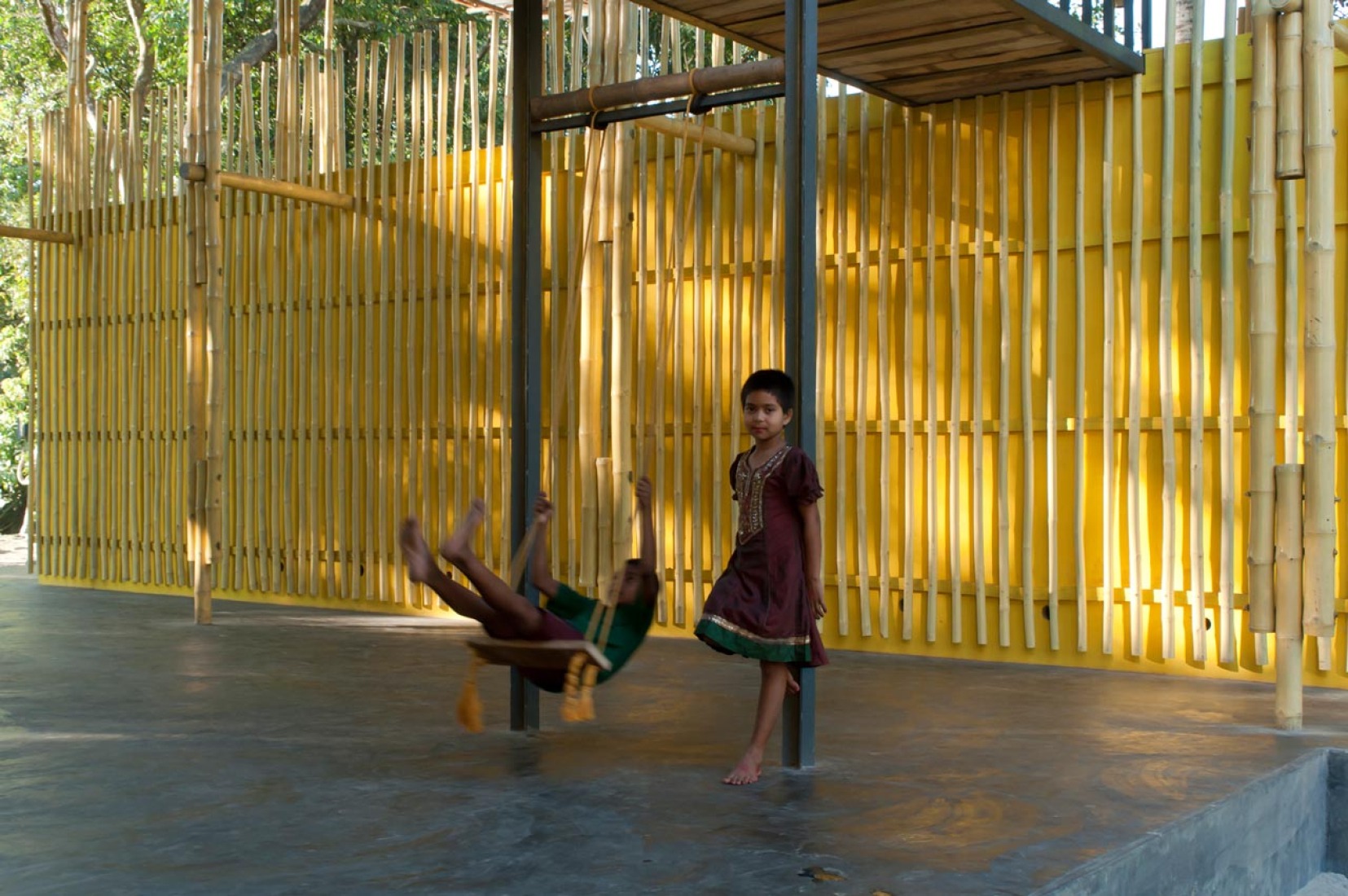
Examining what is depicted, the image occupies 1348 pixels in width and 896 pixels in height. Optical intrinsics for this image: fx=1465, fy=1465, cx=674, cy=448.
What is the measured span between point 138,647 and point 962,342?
4795 mm

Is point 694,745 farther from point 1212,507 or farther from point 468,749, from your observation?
point 1212,507

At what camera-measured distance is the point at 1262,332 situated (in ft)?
18.8

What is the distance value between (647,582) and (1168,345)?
3.44 m

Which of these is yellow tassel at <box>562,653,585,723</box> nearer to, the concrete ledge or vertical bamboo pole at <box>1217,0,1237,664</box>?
the concrete ledge

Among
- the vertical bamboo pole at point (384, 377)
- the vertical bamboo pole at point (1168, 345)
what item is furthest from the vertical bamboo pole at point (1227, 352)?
the vertical bamboo pole at point (384, 377)

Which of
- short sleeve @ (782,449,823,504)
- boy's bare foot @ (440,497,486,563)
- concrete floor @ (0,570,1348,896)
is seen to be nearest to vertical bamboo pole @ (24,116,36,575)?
concrete floor @ (0,570,1348,896)

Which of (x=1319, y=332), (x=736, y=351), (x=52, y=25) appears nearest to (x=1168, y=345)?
(x=1319, y=332)

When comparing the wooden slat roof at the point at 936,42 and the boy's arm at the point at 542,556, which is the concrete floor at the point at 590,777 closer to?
the boy's arm at the point at 542,556

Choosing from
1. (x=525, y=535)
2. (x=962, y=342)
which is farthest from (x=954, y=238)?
(x=525, y=535)

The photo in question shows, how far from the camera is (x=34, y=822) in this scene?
403cm

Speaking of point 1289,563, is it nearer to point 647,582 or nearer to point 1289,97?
point 1289,97

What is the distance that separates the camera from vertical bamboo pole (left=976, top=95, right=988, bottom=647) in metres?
7.55

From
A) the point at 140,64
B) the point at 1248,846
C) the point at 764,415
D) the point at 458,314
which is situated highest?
the point at 140,64

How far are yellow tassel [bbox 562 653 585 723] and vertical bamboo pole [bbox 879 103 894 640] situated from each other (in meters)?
3.66
